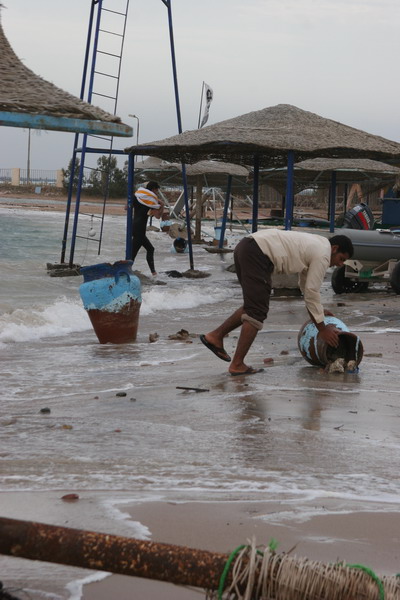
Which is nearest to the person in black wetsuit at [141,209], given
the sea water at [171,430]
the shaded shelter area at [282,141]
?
the shaded shelter area at [282,141]

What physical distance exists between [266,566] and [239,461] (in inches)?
87.9

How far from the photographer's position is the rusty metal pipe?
102 inches

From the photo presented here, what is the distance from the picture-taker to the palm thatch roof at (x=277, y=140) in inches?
578

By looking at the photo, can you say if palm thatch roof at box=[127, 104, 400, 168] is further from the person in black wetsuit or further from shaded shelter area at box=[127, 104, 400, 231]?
the person in black wetsuit

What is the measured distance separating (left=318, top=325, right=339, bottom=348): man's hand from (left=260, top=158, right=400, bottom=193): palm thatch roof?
1508cm

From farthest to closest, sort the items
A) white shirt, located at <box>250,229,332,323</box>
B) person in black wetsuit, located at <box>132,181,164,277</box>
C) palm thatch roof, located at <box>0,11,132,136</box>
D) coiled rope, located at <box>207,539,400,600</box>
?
person in black wetsuit, located at <box>132,181,164,277</box>
white shirt, located at <box>250,229,332,323</box>
palm thatch roof, located at <box>0,11,132,136</box>
coiled rope, located at <box>207,539,400,600</box>

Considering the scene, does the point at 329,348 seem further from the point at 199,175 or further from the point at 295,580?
the point at 199,175

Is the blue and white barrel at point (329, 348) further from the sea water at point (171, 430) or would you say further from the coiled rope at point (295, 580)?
the coiled rope at point (295, 580)

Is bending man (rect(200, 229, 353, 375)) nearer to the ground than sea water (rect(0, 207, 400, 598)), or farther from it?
farther from it

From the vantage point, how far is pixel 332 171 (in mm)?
23531

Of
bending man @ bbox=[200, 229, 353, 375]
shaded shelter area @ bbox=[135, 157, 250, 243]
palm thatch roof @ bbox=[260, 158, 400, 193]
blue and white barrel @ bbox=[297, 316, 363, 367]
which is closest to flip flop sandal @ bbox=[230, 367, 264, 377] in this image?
bending man @ bbox=[200, 229, 353, 375]

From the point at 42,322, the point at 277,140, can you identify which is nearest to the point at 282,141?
the point at 277,140

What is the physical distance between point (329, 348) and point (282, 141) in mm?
7728

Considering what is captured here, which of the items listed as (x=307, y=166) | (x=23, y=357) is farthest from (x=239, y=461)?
(x=307, y=166)
